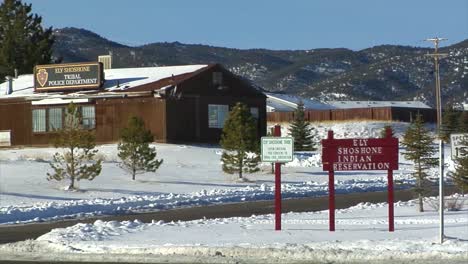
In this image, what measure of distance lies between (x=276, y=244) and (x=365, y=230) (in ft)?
10.7

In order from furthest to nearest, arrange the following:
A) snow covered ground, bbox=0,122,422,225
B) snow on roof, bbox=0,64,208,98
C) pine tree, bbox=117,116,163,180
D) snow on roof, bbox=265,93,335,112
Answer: snow on roof, bbox=265,93,335,112
snow on roof, bbox=0,64,208,98
pine tree, bbox=117,116,163,180
snow covered ground, bbox=0,122,422,225

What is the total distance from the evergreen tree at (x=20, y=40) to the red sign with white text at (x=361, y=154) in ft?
218

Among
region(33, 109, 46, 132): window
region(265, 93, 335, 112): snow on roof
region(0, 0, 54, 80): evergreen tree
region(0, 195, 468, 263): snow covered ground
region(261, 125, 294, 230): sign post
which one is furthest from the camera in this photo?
region(265, 93, 335, 112): snow on roof

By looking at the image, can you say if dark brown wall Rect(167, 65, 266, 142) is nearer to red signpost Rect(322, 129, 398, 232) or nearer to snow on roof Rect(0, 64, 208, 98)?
snow on roof Rect(0, 64, 208, 98)

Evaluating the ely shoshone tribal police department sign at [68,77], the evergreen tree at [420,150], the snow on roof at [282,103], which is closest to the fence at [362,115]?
the snow on roof at [282,103]

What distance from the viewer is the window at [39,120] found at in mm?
54156

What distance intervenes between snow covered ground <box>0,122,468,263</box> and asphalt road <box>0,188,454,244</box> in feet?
4.46

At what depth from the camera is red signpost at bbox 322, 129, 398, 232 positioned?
19312mm

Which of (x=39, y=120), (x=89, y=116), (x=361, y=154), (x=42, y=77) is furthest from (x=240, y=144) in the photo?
(x=361, y=154)

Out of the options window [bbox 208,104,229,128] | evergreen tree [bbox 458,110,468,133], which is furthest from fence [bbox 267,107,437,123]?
window [bbox 208,104,229,128]

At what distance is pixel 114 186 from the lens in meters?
36.1

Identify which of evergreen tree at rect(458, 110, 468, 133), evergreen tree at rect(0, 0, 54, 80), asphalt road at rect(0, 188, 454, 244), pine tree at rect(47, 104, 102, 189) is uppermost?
evergreen tree at rect(0, 0, 54, 80)

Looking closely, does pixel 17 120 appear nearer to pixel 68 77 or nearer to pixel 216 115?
pixel 68 77

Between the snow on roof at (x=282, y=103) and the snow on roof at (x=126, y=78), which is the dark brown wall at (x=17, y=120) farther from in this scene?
the snow on roof at (x=282, y=103)
